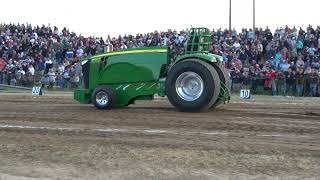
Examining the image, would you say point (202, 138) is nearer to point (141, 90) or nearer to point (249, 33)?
point (141, 90)

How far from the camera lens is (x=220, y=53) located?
24453mm

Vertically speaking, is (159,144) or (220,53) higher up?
(220,53)

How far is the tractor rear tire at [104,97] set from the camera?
1329 centimetres

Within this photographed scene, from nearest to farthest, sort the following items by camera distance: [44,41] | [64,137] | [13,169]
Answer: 1. [13,169]
2. [64,137]
3. [44,41]

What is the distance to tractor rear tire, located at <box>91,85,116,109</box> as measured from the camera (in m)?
13.3

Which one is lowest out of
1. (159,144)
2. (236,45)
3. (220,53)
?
(159,144)

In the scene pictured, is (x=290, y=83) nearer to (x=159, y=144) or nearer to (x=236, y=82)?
(x=236, y=82)

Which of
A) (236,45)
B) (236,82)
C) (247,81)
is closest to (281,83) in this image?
(247,81)

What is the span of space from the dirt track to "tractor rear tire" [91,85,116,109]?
20.6 inches

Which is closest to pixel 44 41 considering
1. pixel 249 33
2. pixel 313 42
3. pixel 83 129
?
pixel 249 33

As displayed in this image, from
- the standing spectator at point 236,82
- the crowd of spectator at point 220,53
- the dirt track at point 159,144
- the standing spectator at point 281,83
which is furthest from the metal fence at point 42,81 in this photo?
the dirt track at point 159,144

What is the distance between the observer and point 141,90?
13.1m

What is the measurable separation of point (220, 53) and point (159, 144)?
54.0ft

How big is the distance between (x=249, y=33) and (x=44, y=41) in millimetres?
12667
